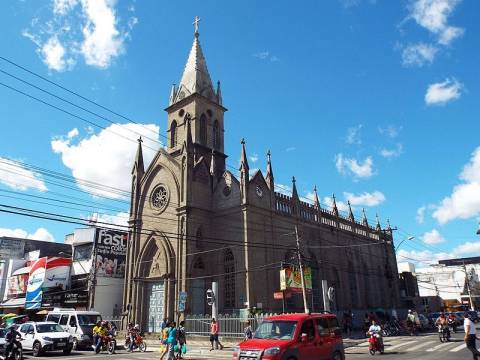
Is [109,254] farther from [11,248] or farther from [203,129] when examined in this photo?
[11,248]

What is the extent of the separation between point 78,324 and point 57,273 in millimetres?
24886

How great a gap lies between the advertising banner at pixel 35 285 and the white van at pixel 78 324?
21.9m

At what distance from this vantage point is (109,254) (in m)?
45.2

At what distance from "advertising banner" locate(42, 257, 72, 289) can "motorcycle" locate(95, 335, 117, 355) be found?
1031 inches

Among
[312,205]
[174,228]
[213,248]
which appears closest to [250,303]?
[213,248]

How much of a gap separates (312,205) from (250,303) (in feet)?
52.9

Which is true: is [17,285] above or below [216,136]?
below

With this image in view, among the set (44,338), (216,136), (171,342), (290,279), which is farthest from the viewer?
(216,136)

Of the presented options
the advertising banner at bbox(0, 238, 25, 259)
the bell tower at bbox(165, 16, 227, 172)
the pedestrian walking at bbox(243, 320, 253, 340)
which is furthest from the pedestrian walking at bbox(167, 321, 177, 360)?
the advertising banner at bbox(0, 238, 25, 259)

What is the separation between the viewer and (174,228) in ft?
116

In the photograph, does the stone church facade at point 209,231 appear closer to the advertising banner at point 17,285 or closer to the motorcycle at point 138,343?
the motorcycle at point 138,343

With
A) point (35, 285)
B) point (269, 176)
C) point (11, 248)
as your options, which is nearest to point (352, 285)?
point (269, 176)

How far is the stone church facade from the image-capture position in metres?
32.9

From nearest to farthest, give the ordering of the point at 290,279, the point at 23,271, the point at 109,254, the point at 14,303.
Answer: the point at 290,279 → the point at 109,254 → the point at 14,303 → the point at 23,271
